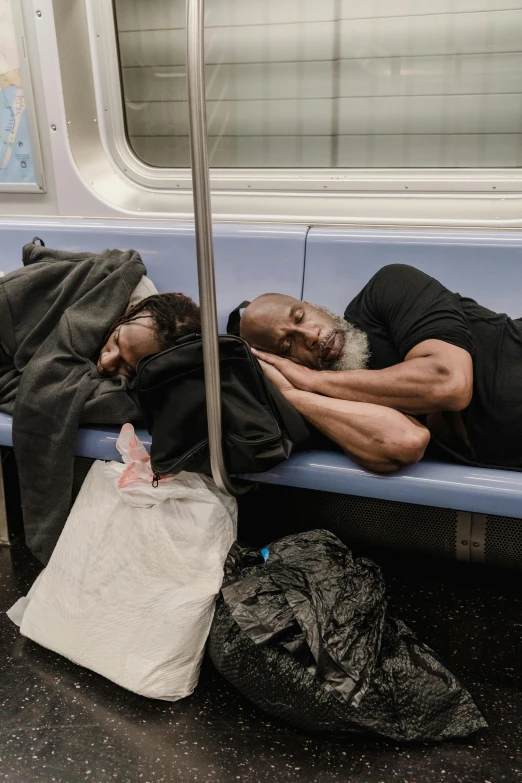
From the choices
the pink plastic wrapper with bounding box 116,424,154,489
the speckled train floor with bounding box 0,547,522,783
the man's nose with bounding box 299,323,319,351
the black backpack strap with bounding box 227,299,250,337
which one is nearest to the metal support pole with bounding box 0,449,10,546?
the speckled train floor with bounding box 0,547,522,783

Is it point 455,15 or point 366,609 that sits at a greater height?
point 455,15

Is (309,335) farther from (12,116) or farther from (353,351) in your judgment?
(12,116)

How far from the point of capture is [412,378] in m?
1.78

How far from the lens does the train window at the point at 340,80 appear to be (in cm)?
240

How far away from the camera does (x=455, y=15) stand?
237 cm

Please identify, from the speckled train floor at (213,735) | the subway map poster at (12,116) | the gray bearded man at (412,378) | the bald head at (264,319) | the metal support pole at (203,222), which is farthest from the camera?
the subway map poster at (12,116)

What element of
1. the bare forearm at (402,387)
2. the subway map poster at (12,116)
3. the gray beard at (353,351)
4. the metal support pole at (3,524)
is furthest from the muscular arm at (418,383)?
the subway map poster at (12,116)

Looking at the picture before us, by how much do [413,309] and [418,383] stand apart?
277 mm

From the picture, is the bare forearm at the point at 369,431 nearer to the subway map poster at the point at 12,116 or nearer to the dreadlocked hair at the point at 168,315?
the dreadlocked hair at the point at 168,315

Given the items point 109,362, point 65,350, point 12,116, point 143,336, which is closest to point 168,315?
point 143,336

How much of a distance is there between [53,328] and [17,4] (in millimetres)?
1499

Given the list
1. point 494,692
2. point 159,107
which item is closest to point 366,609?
point 494,692

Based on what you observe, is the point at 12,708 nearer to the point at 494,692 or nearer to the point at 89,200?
the point at 494,692

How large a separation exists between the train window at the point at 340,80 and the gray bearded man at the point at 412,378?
784mm
